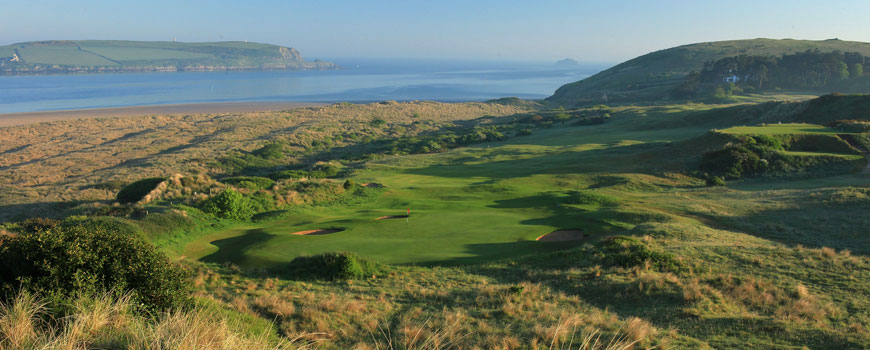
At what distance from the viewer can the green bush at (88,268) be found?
7387 mm

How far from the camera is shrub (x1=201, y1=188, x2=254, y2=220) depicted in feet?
67.4

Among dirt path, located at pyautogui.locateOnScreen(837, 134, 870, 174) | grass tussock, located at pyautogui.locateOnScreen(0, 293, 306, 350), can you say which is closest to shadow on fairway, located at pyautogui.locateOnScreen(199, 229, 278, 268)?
grass tussock, located at pyautogui.locateOnScreen(0, 293, 306, 350)

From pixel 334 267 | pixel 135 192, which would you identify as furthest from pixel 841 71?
pixel 135 192

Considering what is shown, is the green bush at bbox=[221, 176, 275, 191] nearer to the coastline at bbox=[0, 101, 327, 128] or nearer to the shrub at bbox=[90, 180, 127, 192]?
the shrub at bbox=[90, 180, 127, 192]

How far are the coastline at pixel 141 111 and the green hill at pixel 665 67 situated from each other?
2682 inches

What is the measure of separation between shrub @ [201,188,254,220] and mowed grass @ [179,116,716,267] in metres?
1.51

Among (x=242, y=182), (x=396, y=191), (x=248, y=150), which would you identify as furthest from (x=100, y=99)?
(x=396, y=191)

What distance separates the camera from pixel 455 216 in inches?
758

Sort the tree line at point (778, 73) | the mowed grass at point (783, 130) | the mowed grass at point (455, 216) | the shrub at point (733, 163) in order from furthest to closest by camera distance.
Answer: the tree line at point (778, 73), the mowed grass at point (783, 130), the shrub at point (733, 163), the mowed grass at point (455, 216)

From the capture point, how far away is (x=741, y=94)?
283 feet

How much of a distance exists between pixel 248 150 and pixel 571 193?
37792mm

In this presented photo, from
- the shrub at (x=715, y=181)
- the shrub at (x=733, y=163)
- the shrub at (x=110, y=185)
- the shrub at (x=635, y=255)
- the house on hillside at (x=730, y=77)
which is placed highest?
the house on hillside at (x=730, y=77)

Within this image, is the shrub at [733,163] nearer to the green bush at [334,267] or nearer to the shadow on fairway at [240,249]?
the green bush at [334,267]

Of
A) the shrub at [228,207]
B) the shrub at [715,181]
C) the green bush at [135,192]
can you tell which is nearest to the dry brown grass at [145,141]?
the green bush at [135,192]
